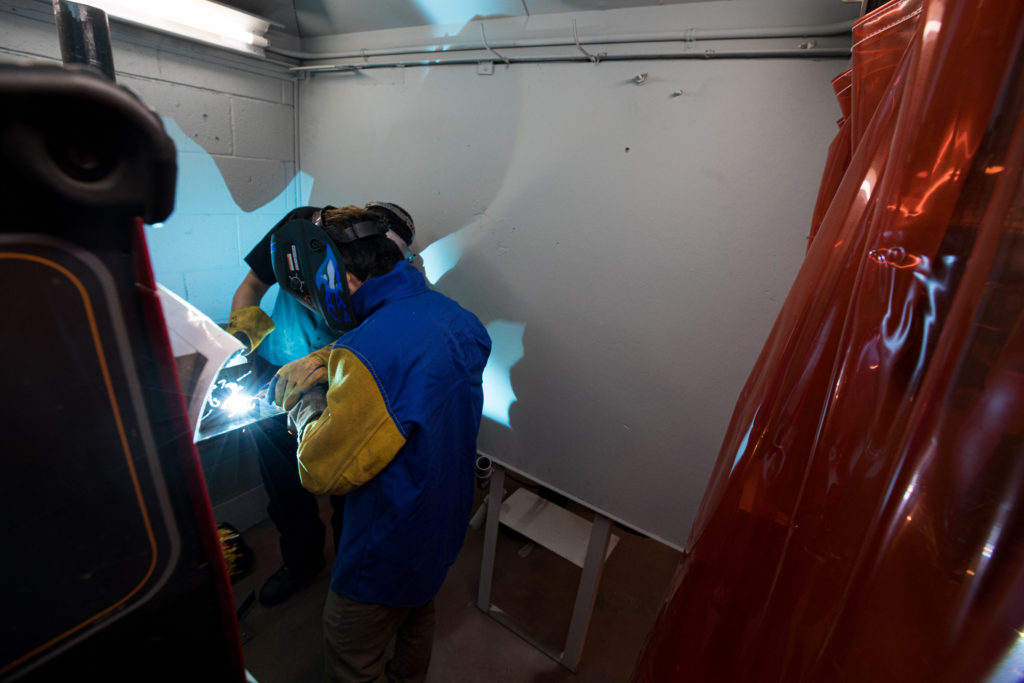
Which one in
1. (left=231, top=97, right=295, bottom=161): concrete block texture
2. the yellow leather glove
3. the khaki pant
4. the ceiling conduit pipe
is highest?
the ceiling conduit pipe

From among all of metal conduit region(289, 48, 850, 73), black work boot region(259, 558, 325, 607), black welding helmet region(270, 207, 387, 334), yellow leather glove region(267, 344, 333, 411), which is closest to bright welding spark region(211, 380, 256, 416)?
yellow leather glove region(267, 344, 333, 411)

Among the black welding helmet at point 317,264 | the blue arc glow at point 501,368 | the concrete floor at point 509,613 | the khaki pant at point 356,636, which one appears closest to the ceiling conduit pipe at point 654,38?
the black welding helmet at point 317,264

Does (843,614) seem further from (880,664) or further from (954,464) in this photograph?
(954,464)

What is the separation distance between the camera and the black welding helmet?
4.34ft

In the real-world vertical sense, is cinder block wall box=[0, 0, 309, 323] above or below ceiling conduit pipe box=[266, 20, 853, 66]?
below

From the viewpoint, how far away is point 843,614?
1.59ft

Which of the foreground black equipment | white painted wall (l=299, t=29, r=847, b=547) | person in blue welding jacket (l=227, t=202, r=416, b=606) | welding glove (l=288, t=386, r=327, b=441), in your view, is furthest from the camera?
person in blue welding jacket (l=227, t=202, r=416, b=606)

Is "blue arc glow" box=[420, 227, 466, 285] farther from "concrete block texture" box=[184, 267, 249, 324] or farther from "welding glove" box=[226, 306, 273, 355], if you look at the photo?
"concrete block texture" box=[184, 267, 249, 324]

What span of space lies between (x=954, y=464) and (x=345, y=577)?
4.81ft

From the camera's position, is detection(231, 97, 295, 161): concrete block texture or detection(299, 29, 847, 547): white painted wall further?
detection(231, 97, 295, 161): concrete block texture

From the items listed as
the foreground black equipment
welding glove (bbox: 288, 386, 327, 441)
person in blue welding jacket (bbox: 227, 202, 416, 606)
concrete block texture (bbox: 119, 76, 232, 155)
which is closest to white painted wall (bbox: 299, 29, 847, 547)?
person in blue welding jacket (bbox: 227, 202, 416, 606)

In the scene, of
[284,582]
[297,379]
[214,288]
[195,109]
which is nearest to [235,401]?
[297,379]

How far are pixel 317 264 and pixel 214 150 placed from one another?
122 cm

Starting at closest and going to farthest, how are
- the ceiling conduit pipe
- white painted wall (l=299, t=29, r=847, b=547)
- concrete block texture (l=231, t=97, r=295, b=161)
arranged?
1. the ceiling conduit pipe
2. white painted wall (l=299, t=29, r=847, b=547)
3. concrete block texture (l=231, t=97, r=295, b=161)
